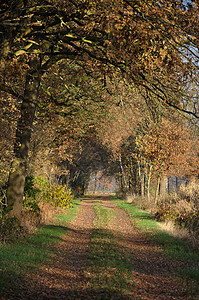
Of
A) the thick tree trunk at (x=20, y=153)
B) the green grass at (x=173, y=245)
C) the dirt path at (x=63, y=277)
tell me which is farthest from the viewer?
the thick tree trunk at (x=20, y=153)

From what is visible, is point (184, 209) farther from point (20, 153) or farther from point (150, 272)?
point (20, 153)

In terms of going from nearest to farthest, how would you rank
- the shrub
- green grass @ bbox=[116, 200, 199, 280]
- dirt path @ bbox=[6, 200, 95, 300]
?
dirt path @ bbox=[6, 200, 95, 300] → green grass @ bbox=[116, 200, 199, 280] → the shrub

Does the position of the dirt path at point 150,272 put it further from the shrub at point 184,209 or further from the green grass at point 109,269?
the shrub at point 184,209

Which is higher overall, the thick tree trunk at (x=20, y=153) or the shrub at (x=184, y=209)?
the thick tree trunk at (x=20, y=153)

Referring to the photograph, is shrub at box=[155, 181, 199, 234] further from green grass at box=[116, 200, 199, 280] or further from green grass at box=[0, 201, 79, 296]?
green grass at box=[0, 201, 79, 296]

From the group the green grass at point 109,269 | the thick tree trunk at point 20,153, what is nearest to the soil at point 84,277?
the green grass at point 109,269

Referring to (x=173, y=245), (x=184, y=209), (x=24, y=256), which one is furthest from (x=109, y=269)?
(x=184, y=209)

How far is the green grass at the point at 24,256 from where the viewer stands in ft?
21.8

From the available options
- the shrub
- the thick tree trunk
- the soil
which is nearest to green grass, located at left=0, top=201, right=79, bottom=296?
the soil

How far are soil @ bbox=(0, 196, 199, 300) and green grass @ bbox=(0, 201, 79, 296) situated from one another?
23 centimetres

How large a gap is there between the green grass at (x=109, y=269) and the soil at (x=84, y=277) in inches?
6.1

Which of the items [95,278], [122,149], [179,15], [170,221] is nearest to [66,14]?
[179,15]

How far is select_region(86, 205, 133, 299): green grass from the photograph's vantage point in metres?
6.31

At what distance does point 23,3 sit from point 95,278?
774 cm
